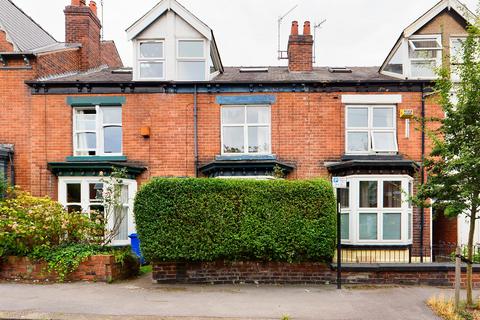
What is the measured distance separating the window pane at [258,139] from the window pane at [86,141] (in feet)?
18.8

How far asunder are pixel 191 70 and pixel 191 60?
364 millimetres

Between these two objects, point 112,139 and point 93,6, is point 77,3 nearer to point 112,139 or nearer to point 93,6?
point 93,6

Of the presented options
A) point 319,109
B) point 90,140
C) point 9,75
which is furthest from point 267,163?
point 9,75

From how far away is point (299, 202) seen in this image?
8.76 m

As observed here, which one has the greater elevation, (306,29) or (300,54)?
(306,29)

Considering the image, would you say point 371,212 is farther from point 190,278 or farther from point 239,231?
point 190,278

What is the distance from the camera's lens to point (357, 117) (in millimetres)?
12820

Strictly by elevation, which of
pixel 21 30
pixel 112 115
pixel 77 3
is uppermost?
pixel 77 3

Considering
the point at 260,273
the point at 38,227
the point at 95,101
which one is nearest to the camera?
the point at 260,273

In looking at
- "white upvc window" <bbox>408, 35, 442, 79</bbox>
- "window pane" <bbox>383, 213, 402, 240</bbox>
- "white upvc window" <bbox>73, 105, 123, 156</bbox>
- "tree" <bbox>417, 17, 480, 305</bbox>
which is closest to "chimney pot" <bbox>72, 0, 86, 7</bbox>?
"white upvc window" <bbox>73, 105, 123, 156</bbox>

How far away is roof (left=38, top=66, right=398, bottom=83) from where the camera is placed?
1286 centimetres

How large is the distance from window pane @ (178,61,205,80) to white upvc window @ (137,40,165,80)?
26.3 inches

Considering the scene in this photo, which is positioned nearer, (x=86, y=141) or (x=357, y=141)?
(x=357, y=141)

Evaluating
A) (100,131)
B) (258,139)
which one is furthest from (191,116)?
(100,131)
